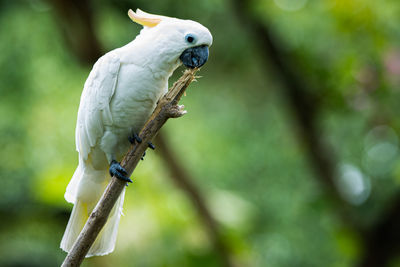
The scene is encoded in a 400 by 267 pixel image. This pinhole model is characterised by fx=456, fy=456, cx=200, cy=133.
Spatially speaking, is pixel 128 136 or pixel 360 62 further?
pixel 360 62

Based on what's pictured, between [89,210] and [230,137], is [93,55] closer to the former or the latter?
[89,210]

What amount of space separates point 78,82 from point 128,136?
2.28 meters

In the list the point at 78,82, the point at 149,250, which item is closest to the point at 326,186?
the point at 149,250

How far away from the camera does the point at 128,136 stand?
1.36m

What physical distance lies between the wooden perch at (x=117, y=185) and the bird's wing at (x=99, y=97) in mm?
176

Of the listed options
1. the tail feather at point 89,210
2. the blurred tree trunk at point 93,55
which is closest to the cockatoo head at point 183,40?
the tail feather at point 89,210

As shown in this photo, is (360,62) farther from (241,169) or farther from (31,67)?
(31,67)

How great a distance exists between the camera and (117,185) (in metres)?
1.20

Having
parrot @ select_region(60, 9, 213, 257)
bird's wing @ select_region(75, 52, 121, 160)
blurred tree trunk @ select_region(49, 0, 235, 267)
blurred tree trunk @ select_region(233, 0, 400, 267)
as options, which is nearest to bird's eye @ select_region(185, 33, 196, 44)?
parrot @ select_region(60, 9, 213, 257)

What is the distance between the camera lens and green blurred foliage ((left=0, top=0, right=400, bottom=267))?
3.06m

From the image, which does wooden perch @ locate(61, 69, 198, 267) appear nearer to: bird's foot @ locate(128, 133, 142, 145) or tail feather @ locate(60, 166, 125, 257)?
bird's foot @ locate(128, 133, 142, 145)

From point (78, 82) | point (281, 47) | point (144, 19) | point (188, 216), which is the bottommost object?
point (144, 19)

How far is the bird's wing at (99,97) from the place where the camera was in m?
1.31

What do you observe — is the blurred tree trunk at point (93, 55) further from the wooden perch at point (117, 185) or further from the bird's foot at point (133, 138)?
the wooden perch at point (117, 185)
